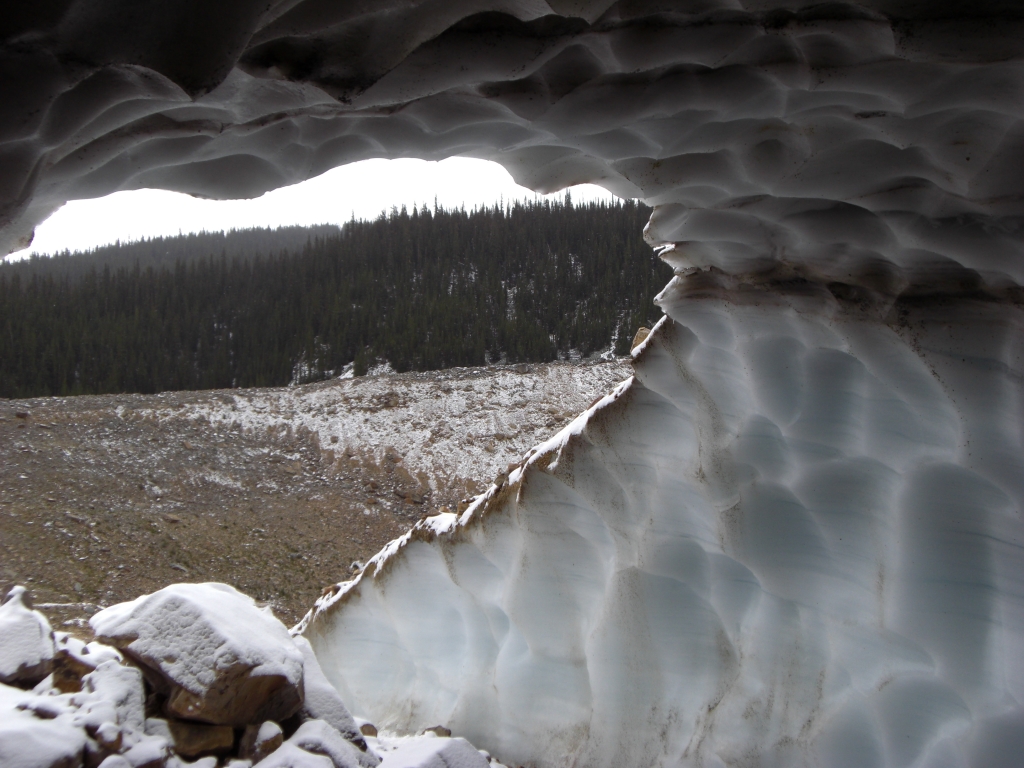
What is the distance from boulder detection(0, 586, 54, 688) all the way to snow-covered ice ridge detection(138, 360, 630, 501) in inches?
654

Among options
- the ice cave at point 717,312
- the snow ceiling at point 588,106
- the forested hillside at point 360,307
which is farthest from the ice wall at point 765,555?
the forested hillside at point 360,307

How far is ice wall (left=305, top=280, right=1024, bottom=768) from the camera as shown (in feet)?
10.8

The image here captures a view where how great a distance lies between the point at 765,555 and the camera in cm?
391

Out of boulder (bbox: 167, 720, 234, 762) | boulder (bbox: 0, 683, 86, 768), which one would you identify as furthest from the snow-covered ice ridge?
boulder (bbox: 0, 683, 86, 768)

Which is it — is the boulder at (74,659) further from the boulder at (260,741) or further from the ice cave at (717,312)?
the ice cave at (717,312)

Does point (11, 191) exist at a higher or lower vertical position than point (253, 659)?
higher

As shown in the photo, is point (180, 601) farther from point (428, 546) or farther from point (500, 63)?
point (500, 63)

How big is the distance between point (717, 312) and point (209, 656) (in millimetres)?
3767

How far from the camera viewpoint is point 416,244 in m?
46.4

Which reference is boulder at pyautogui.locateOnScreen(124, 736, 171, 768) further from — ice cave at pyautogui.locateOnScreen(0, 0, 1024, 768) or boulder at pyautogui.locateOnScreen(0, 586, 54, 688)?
ice cave at pyautogui.locateOnScreen(0, 0, 1024, 768)

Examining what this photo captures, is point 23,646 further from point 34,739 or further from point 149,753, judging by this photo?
point 149,753

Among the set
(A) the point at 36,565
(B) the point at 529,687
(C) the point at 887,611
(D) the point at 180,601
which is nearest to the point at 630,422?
(C) the point at 887,611

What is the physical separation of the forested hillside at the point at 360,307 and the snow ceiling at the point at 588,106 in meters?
31.3

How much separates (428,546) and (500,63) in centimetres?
383
